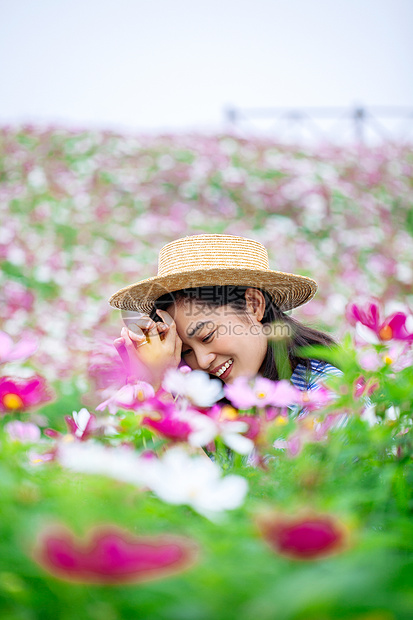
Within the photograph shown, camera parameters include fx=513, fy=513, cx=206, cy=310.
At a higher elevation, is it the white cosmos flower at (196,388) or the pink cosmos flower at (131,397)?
the white cosmos flower at (196,388)

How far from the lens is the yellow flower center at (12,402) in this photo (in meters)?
0.64

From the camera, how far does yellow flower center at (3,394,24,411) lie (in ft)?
2.10

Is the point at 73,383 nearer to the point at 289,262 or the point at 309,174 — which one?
the point at 289,262

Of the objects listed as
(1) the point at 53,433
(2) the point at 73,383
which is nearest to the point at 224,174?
(2) the point at 73,383

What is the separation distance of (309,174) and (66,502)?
5188mm

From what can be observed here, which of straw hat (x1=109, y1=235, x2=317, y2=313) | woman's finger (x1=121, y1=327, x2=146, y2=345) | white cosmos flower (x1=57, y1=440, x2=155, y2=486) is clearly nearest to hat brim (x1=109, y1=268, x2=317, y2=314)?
straw hat (x1=109, y1=235, x2=317, y2=313)

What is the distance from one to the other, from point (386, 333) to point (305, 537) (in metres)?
0.40

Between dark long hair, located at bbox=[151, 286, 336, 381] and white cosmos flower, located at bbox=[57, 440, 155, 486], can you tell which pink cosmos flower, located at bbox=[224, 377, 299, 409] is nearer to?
white cosmos flower, located at bbox=[57, 440, 155, 486]

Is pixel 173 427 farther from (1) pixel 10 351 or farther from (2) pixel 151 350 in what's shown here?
(2) pixel 151 350

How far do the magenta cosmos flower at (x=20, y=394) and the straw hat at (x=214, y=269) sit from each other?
2.87 feet

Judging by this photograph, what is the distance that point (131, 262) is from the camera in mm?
4211

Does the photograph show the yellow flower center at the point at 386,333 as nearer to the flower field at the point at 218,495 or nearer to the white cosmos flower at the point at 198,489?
the flower field at the point at 218,495

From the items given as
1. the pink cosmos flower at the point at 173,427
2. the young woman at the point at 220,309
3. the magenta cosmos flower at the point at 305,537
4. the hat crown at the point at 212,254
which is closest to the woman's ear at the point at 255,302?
the young woman at the point at 220,309

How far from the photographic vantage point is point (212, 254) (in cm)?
158
